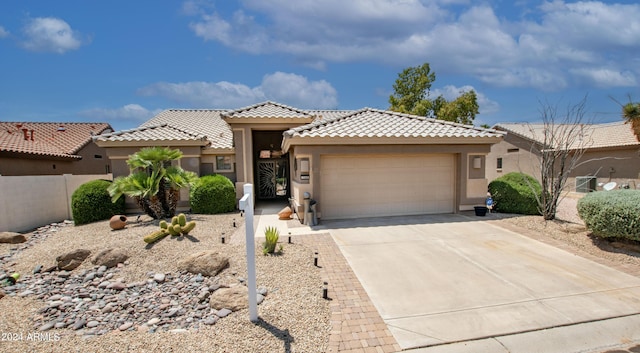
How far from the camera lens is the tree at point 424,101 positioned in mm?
23562

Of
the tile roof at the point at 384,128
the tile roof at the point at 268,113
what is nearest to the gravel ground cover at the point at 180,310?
the tile roof at the point at 384,128

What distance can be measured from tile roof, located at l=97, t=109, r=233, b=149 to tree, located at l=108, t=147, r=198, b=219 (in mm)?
2625

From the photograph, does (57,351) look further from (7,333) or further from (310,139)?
(310,139)

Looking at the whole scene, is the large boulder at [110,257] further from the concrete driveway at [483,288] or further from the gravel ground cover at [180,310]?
the concrete driveway at [483,288]

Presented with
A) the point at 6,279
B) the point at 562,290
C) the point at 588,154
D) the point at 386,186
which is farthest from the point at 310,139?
the point at 588,154

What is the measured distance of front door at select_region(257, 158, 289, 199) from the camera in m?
17.9

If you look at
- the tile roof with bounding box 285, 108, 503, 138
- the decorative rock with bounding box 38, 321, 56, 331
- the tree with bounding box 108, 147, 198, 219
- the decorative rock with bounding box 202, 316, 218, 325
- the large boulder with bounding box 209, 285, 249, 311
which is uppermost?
the tile roof with bounding box 285, 108, 503, 138

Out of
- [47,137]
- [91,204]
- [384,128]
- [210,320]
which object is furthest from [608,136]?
[47,137]

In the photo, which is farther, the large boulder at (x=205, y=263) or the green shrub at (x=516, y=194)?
the green shrub at (x=516, y=194)

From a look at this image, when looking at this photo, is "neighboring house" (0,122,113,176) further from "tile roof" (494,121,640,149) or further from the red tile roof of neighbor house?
"tile roof" (494,121,640,149)

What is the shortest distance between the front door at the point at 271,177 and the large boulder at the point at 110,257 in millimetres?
10890

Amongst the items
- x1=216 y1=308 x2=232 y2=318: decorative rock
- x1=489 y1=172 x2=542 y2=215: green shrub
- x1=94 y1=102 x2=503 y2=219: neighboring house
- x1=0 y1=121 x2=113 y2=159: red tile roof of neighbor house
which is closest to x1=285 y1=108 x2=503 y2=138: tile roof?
x1=94 y1=102 x2=503 y2=219: neighboring house

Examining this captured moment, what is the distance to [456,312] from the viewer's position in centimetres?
445

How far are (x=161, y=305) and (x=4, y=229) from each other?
410 inches
